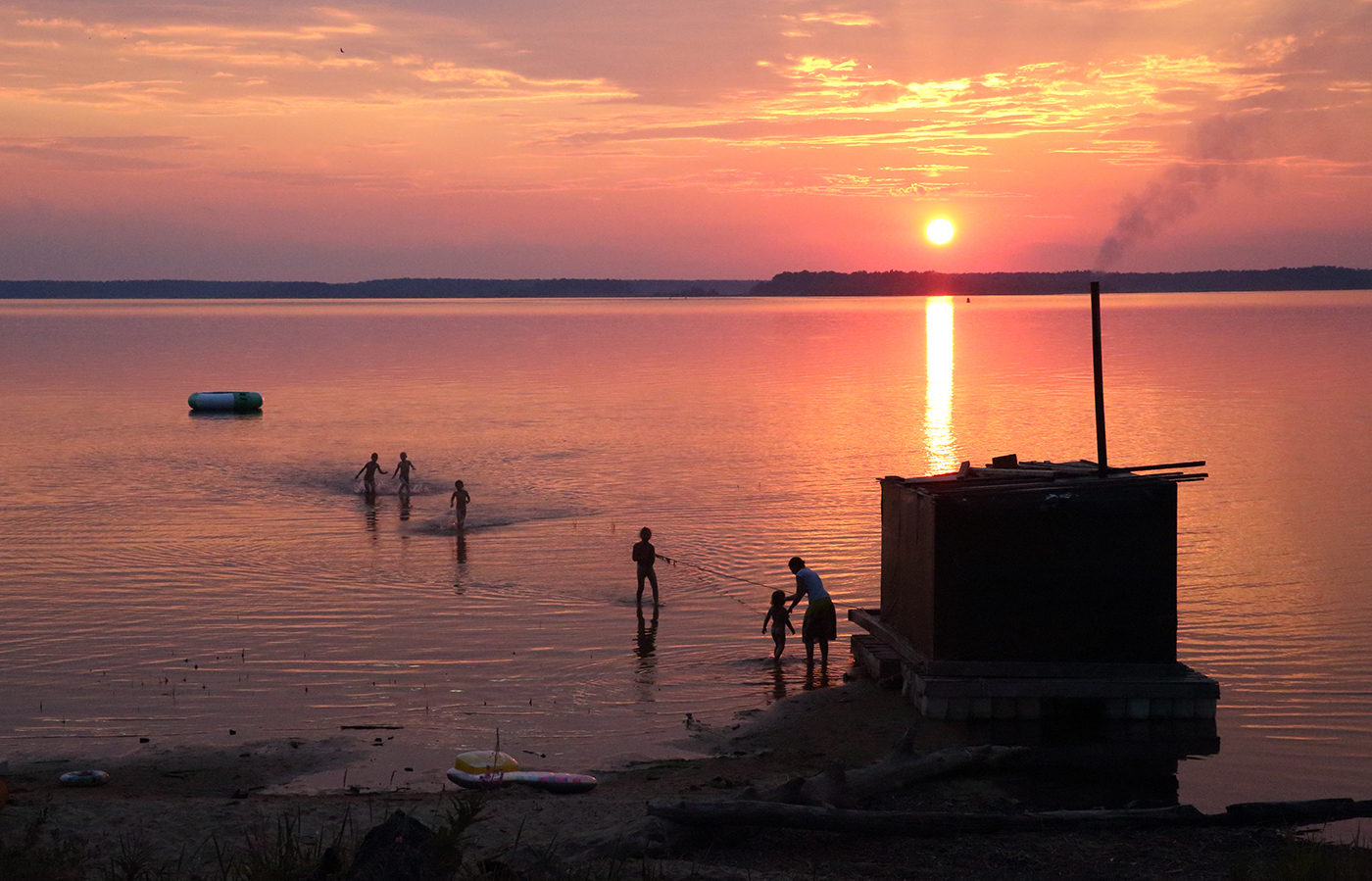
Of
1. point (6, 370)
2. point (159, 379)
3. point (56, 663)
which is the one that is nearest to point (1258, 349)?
point (159, 379)

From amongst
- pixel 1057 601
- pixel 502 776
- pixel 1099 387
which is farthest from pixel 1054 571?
pixel 502 776

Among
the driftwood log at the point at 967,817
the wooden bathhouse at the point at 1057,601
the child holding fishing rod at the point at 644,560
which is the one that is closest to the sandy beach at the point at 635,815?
the driftwood log at the point at 967,817

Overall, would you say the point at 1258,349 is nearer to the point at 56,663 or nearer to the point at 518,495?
the point at 518,495

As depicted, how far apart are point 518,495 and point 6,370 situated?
76663mm

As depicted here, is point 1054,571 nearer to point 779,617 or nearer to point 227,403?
point 779,617

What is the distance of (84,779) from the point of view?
13555mm

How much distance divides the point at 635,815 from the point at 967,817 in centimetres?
309

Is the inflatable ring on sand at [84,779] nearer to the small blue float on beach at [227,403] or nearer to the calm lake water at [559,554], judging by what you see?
the calm lake water at [559,554]

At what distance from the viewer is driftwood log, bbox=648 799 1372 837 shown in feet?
36.1

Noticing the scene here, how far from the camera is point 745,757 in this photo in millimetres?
14703

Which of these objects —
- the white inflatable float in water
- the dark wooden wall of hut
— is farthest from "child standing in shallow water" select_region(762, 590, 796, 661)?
the white inflatable float in water

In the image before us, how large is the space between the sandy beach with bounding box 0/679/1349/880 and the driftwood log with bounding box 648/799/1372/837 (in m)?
0.10

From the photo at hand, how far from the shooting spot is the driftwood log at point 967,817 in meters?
11.0

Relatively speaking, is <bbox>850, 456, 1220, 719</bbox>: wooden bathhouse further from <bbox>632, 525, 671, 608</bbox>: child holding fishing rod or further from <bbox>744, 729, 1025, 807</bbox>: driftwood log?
<bbox>632, 525, 671, 608</bbox>: child holding fishing rod
